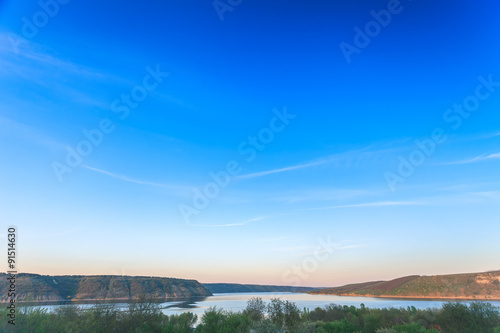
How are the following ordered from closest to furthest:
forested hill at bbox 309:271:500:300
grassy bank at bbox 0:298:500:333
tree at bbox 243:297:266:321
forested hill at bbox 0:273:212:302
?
grassy bank at bbox 0:298:500:333
tree at bbox 243:297:266:321
forested hill at bbox 0:273:212:302
forested hill at bbox 309:271:500:300

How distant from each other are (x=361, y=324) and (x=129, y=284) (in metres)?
110

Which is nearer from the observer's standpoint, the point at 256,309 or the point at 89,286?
the point at 256,309

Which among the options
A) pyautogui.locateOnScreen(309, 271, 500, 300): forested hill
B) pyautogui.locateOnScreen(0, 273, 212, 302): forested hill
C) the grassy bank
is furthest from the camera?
pyautogui.locateOnScreen(309, 271, 500, 300): forested hill

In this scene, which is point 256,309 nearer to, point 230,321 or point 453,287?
point 230,321

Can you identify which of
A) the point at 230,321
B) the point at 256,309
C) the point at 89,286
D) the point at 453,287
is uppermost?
the point at 230,321

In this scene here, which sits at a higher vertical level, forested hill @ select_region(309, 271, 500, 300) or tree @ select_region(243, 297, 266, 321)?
tree @ select_region(243, 297, 266, 321)

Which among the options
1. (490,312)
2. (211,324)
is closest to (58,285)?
(211,324)

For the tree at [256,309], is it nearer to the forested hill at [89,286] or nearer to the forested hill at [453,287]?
the forested hill at [89,286]

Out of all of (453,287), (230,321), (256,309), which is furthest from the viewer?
(453,287)

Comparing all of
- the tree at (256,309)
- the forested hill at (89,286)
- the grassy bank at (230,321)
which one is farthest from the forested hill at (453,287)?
the forested hill at (89,286)

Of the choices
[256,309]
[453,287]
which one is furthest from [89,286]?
[453,287]

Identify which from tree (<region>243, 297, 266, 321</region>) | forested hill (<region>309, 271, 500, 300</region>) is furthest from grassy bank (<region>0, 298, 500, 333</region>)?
forested hill (<region>309, 271, 500, 300</region>)

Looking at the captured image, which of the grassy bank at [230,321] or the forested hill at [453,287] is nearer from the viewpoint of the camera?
the grassy bank at [230,321]

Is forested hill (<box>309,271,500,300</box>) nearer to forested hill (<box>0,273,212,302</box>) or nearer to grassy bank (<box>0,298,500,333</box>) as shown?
grassy bank (<box>0,298,500,333</box>)
